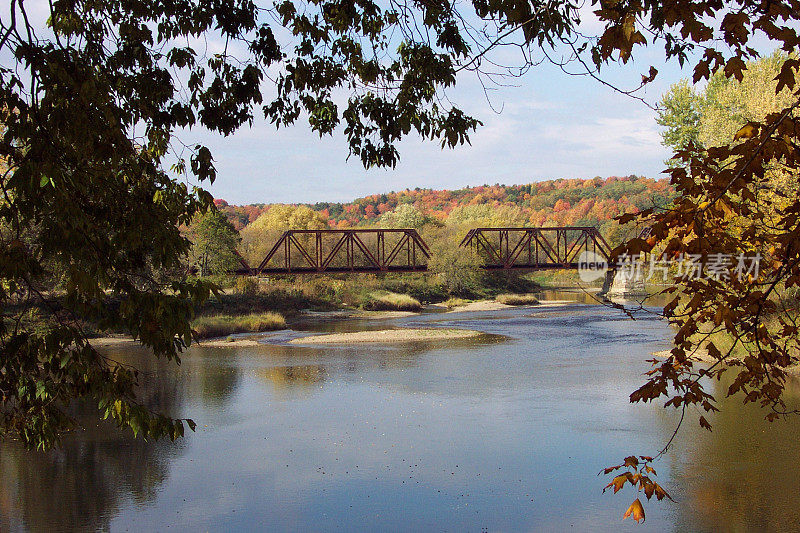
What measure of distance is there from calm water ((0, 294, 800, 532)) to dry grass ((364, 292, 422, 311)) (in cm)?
2340

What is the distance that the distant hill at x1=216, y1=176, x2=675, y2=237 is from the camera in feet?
279

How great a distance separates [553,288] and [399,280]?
1801 centimetres

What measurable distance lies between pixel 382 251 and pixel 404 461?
4251cm

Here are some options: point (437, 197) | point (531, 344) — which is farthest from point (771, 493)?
point (437, 197)

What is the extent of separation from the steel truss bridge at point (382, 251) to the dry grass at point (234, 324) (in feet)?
17.5

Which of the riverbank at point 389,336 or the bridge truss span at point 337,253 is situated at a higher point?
the bridge truss span at point 337,253

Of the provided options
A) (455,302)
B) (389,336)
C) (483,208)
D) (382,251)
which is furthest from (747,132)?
(483,208)

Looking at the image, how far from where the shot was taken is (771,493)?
9742mm

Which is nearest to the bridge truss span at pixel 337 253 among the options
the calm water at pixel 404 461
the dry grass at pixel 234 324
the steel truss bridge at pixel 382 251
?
the steel truss bridge at pixel 382 251

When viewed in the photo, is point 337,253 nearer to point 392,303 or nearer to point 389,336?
point 392,303

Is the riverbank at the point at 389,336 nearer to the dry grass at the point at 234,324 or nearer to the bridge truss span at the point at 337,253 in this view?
the dry grass at the point at 234,324

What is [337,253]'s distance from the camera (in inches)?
2096

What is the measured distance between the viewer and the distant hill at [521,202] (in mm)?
85188

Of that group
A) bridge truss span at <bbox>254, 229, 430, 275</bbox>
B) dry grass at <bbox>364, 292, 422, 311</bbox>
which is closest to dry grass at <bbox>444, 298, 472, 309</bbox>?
dry grass at <bbox>364, 292, 422, 311</bbox>
